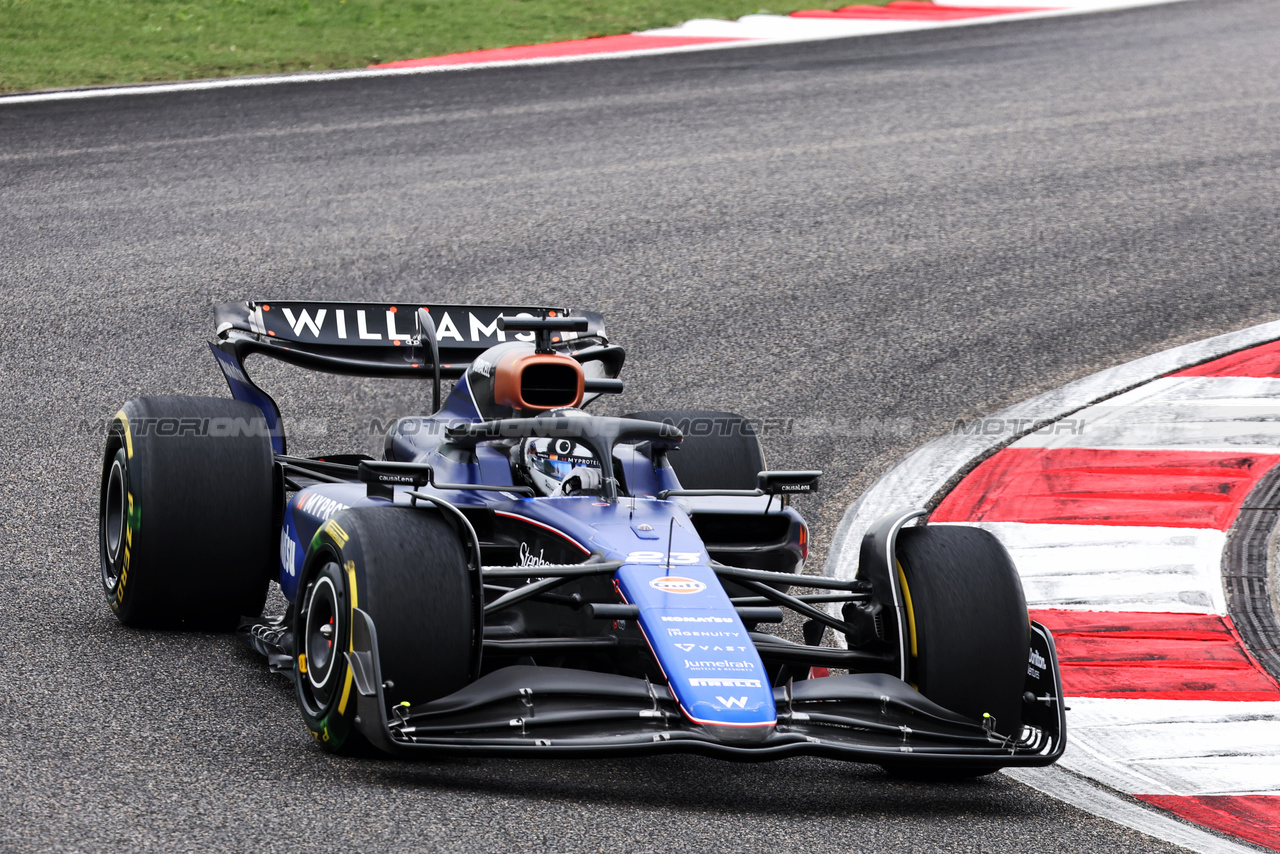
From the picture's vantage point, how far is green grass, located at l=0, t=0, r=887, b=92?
14625mm

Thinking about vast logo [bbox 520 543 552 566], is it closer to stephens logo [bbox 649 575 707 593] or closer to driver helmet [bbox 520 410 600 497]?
driver helmet [bbox 520 410 600 497]

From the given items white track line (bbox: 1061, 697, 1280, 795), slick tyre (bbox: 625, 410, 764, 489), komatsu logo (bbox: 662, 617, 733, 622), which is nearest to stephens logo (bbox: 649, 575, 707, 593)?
komatsu logo (bbox: 662, 617, 733, 622)

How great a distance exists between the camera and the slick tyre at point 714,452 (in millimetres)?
6133

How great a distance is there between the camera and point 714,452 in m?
6.20

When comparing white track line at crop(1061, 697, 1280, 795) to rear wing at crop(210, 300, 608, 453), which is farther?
rear wing at crop(210, 300, 608, 453)

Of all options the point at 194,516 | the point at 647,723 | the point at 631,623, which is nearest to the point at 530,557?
the point at 631,623

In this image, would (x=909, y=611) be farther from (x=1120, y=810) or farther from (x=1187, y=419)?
(x=1187, y=419)

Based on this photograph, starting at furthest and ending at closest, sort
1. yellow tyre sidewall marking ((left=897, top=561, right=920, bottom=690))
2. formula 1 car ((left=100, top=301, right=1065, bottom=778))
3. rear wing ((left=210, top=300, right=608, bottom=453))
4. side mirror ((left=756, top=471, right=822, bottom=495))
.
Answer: rear wing ((left=210, top=300, right=608, bottom=453)) → side mirror ((left=756, top=471, right=822, bottom=495)) → yellow tyre sidewall marking ((left=897, top=561, right=920, bottom=690)) → formula 1 car ((left=100, top=301, right=1065, bottom=778))

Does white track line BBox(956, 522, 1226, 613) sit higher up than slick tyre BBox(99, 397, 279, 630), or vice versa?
slick tyre BBox(99, 397, 279, 630)

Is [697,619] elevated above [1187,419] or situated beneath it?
elevated above

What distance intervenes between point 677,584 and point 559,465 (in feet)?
2.95

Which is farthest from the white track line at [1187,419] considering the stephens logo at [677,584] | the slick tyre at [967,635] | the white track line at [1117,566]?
the stephens logo at [677,584]

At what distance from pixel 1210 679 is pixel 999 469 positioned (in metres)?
2.19

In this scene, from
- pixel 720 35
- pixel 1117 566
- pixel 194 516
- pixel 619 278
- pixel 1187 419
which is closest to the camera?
pixel 194 516
